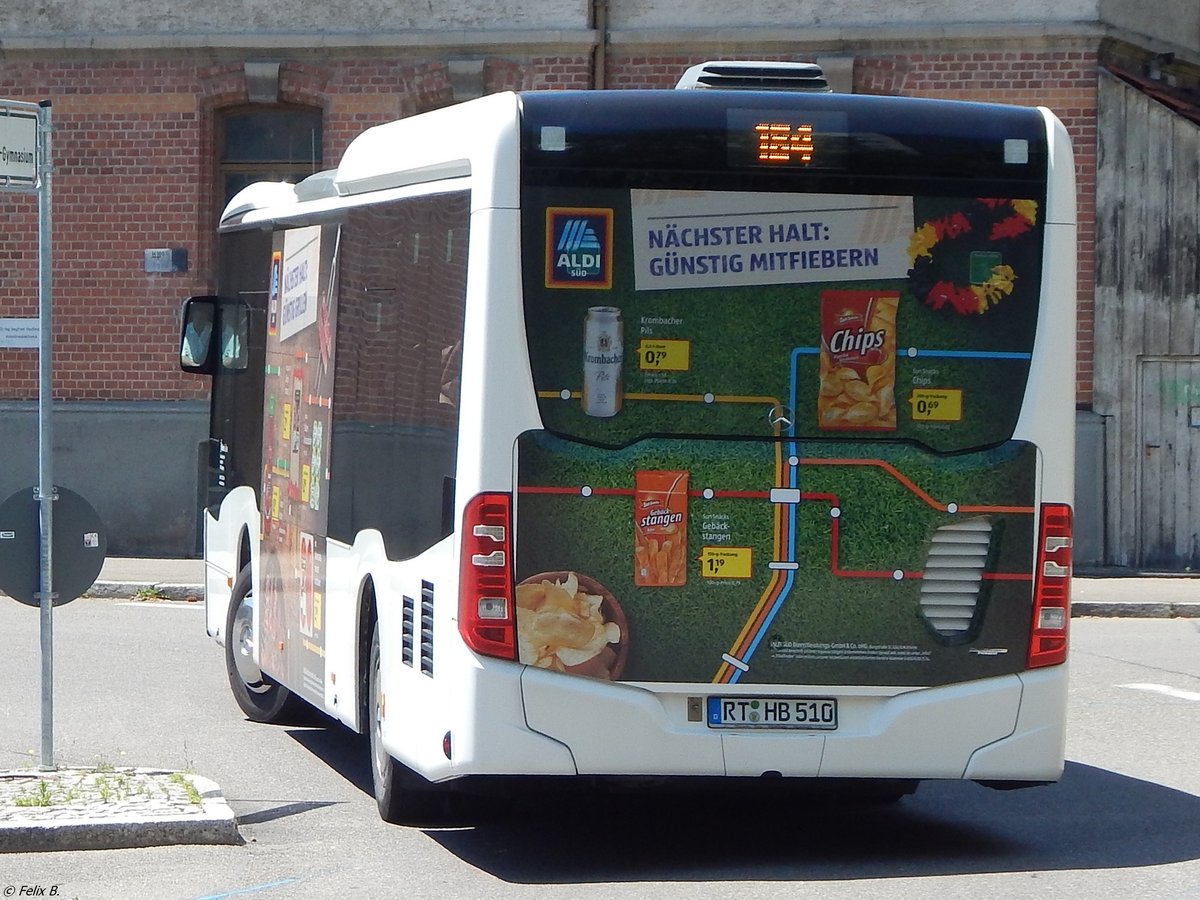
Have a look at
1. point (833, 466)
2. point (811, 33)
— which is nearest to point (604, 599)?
point (833, 466)

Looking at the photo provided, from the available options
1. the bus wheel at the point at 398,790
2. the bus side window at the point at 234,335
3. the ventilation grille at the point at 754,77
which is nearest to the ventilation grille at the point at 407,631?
the bus wheel at the point at 398,790

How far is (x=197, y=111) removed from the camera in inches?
851

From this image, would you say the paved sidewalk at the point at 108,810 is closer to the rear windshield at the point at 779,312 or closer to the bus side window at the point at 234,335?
the rear windshield at the point at 779,312

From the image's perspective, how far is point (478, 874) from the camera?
7102 mm

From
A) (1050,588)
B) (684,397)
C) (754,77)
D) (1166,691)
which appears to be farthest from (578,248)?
(1166,691)

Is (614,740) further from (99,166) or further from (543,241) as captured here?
(99,166)

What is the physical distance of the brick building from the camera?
20.9m

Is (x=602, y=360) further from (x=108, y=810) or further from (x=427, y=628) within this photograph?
(x=108, y=810)

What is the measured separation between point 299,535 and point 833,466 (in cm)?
312

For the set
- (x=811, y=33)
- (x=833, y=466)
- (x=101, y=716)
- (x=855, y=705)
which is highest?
(x=811, y=33)

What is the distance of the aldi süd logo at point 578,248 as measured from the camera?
7.04 metres

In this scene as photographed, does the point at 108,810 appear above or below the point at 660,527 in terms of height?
below

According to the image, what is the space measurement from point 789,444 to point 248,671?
15.9ft

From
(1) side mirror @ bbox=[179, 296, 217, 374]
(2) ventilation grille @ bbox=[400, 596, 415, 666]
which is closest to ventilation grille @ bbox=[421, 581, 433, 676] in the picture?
(2) ventilation grille @ bbox=[400, 596, 415, 666]
